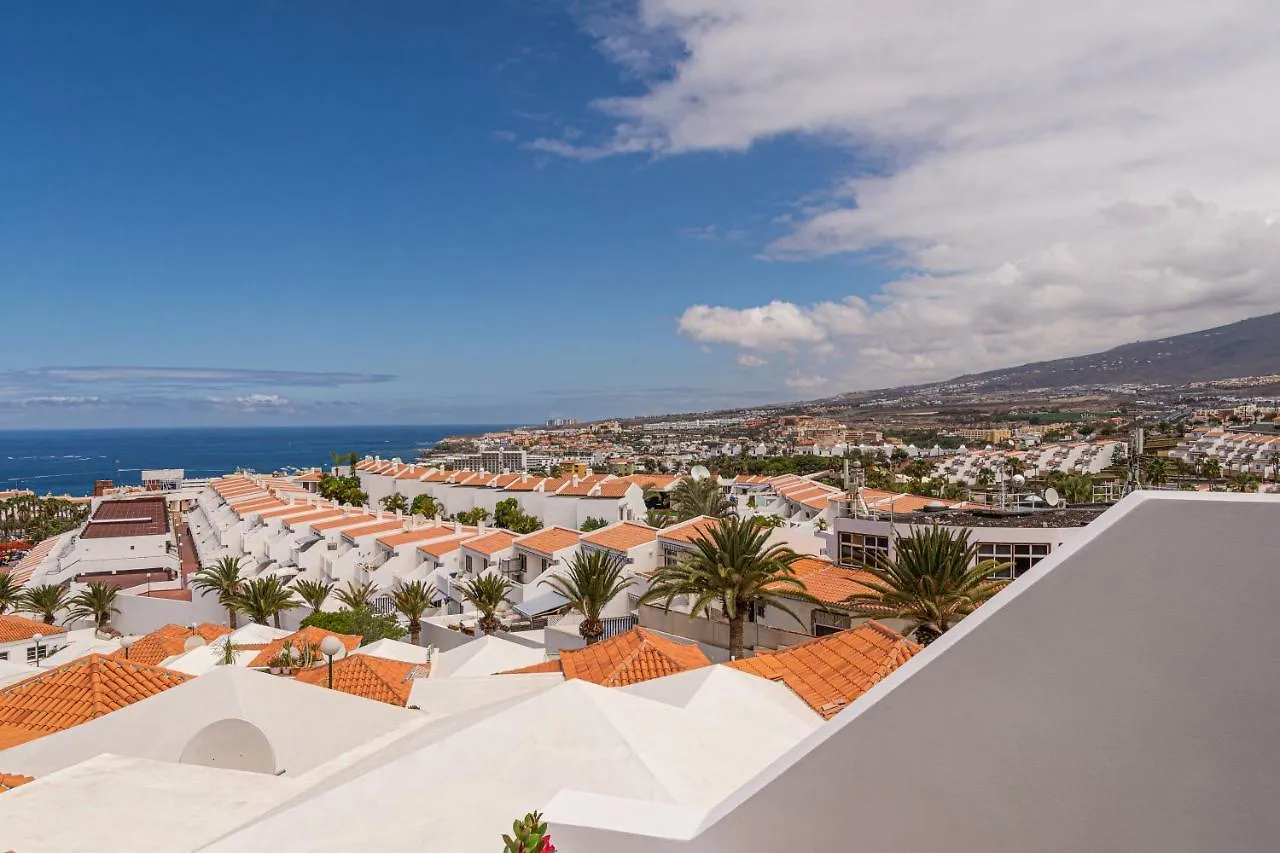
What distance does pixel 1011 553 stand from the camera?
2141 cm

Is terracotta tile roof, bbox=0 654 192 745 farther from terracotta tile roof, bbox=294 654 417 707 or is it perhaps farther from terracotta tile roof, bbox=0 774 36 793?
terracotta tile roof, bbox=0 774 36 793

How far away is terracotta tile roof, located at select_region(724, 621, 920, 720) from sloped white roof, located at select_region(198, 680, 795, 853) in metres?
3.39

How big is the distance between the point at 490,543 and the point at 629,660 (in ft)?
85.8

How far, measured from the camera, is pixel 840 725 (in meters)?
4.14

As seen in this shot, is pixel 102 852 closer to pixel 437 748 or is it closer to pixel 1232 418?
pixel 437 748

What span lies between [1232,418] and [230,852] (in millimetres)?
62262

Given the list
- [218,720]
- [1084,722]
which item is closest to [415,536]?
[218,720]

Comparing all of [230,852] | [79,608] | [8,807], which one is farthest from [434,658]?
[79,608]

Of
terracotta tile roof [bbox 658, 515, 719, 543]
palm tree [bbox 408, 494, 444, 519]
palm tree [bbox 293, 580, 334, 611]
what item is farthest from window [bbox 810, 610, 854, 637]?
palm tree [bbox 408, 494, 444, 519]

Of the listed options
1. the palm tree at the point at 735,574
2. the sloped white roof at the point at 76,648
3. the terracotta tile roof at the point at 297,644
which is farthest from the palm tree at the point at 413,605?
the palm tree at the point at 735,574

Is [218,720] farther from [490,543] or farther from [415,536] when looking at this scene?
[415,536]

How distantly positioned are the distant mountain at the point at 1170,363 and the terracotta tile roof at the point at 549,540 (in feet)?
207

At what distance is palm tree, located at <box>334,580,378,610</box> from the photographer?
35.1 meters

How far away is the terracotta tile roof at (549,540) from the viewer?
36.8m
